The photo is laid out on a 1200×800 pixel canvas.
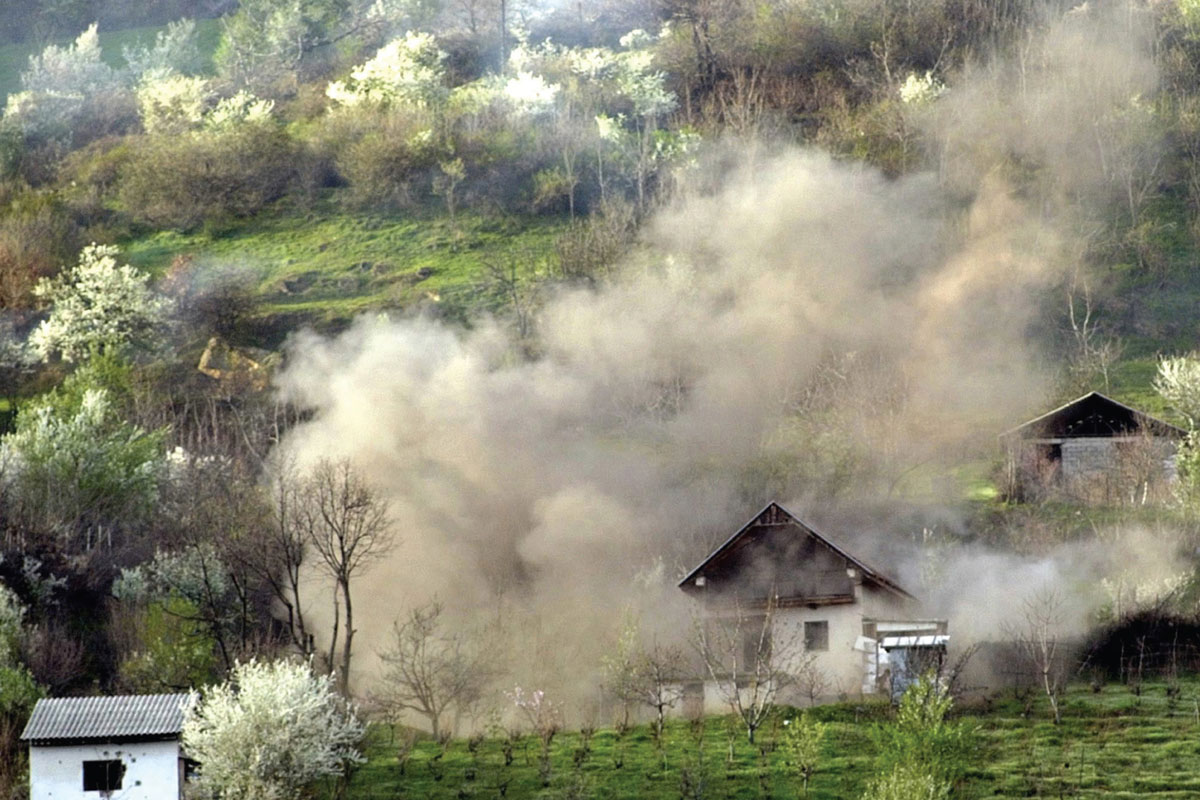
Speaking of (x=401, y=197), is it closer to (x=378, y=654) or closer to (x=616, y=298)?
(x=616, y=298)

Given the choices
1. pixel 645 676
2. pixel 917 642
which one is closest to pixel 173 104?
pixel 645 676

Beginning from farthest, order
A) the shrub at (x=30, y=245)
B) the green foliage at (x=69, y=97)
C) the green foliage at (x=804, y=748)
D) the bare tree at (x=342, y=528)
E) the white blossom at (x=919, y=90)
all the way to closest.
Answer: the green foliage at (x=69, y=97)
the white blossom at (x=919, y=90)
the shrub at (x=30, y=245)
the bare tree at (x=342, y=528)
the green foliage at (x=804, y=748)

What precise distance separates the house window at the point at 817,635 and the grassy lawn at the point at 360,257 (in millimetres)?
34880

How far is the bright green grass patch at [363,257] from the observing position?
8188 centimetres

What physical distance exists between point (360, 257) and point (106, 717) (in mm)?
52371

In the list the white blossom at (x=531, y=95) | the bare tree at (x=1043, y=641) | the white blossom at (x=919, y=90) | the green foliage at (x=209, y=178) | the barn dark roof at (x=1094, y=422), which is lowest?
the bare tree at (x=1043, y=641)

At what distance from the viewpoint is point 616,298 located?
78375 mm

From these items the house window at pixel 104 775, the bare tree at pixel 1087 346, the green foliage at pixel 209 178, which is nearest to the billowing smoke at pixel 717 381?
the bare tree at pixel 1087 346

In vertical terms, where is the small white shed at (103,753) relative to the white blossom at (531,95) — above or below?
below

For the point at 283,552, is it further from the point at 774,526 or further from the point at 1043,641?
the point at 1043,641

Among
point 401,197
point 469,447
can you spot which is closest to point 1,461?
point 469,447

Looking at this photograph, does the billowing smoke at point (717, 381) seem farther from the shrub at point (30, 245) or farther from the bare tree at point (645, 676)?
the shrub at point (30, 245)

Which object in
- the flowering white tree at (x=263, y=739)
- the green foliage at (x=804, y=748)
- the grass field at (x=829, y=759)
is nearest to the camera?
the flowering white tree at (x=263, y=739)

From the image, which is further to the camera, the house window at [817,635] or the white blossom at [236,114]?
the white blossom at [236,114]
